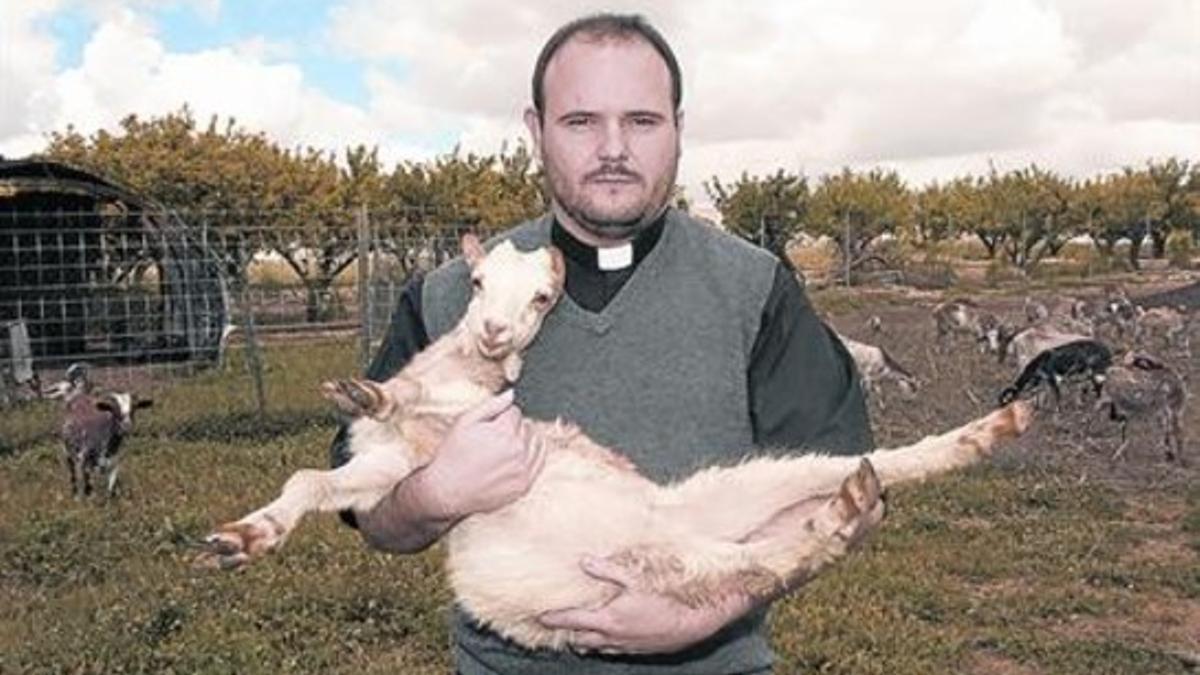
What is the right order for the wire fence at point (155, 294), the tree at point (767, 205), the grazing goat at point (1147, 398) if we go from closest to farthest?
the grazing goat at point (1147, 398) < the wire fence at point (155, 294) < the tree at point (767, 205)

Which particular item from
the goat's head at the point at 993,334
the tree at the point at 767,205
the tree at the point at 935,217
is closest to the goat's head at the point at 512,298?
the goat's head at the point at 993,334

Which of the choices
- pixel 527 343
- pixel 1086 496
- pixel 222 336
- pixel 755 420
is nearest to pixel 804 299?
pixel 755 420

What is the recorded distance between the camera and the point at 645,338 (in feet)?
11.6

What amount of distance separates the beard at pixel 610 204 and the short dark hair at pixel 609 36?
7.2 inches

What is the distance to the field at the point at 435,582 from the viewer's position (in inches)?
350

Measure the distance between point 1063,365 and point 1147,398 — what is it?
307cm

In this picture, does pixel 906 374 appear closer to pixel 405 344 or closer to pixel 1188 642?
pixel 1188 642

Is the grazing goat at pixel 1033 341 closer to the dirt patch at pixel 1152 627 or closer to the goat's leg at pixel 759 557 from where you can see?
the dirt patch at pixel 1152 627

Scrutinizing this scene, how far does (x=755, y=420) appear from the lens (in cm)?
355

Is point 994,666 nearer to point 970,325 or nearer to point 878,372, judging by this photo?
point 878,372

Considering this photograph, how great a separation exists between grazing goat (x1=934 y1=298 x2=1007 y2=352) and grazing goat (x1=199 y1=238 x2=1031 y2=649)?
2238cm

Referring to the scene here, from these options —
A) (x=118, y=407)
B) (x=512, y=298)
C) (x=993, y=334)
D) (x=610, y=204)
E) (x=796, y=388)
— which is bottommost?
(x=993, y=334)

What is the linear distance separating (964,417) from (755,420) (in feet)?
54.6

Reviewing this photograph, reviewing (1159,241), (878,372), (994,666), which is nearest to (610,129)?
(994,666)
